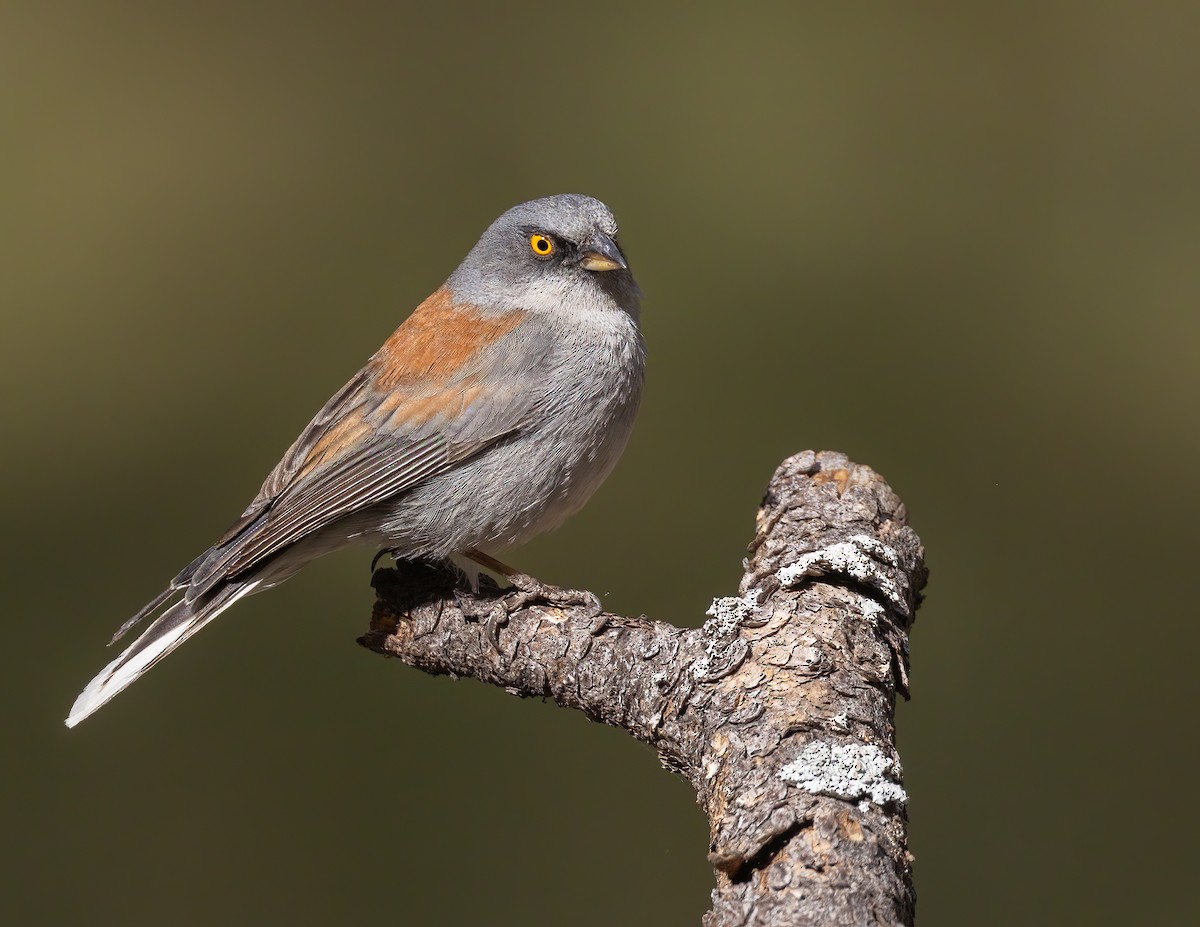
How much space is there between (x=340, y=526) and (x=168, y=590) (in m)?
0.38

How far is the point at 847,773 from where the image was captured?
1.60 meters

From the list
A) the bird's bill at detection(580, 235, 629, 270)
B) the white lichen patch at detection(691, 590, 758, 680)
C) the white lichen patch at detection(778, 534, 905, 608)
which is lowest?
the white lichen patch at detection(691, 590, 758, 680)

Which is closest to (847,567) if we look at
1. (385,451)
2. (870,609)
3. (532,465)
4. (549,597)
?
(870,609)

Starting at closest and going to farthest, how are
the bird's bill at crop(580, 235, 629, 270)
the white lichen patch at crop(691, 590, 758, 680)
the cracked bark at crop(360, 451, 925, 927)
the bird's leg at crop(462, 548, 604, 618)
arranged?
the cracked bark at crop(360, 451, 925, 927), the white lichen patch at crop(691, 590, 758, 680), the bird's leg at crop(462, 548, 604, 618), the bird's bill at crop(580, 235, 629, 270)

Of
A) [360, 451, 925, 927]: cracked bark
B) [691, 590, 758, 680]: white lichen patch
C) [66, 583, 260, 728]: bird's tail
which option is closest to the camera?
[360, 451, 925, 927]: cracked bark

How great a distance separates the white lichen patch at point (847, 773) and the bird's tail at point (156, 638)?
1382 mm

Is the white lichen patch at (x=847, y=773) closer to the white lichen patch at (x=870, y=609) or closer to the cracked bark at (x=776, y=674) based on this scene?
the cracked bark at (x=776, y=674)

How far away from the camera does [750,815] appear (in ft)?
5.20

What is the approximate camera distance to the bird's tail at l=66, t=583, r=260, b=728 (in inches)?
96.1

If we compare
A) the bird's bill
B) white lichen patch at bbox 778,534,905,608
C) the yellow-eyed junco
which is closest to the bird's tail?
the yellow-eyed junco

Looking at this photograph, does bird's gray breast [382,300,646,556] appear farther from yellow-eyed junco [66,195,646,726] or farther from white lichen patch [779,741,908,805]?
white lichen patch [779,741,908,805]

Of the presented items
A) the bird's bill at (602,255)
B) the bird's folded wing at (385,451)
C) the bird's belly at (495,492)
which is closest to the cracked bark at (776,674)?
the bird's belly at (495,492)

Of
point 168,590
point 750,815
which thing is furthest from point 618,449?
point 750,815

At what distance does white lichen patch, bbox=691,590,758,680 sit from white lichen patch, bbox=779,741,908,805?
0.96ft
